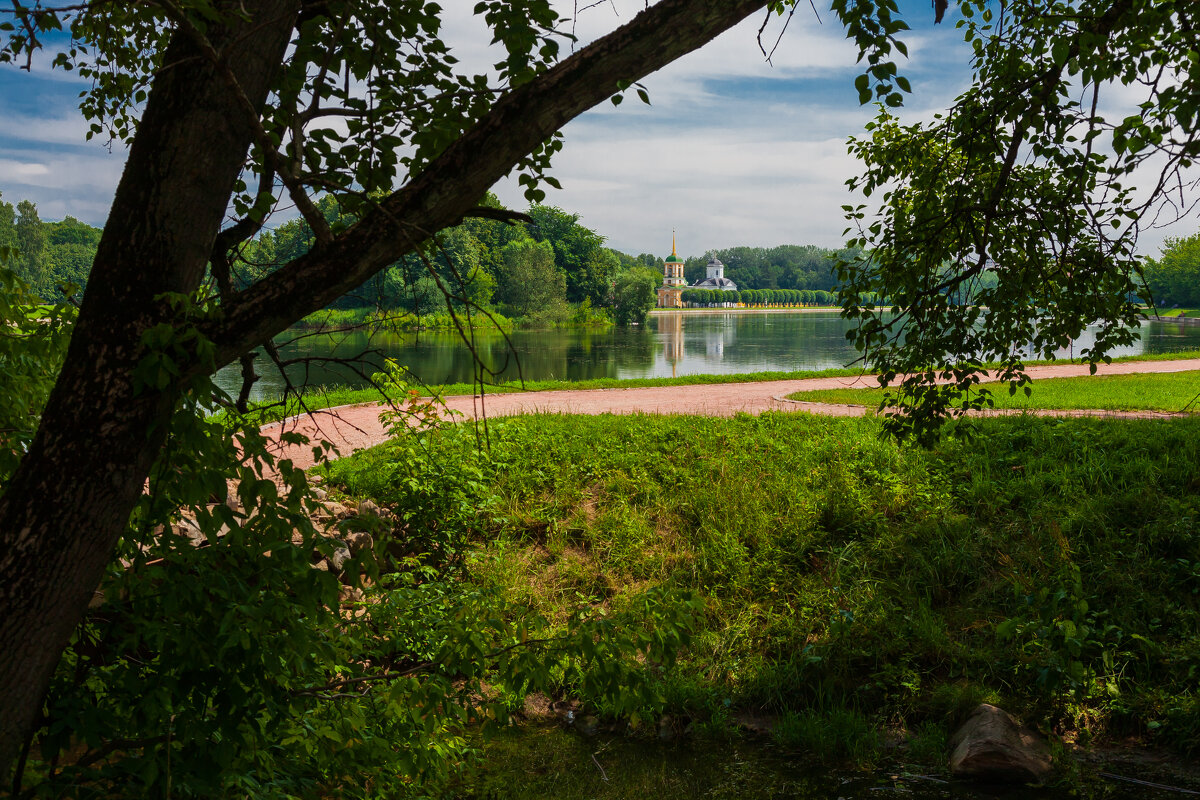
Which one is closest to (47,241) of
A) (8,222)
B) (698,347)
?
(8,222)

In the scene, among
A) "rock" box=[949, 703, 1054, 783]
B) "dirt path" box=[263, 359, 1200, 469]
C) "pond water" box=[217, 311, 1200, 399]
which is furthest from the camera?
"pond water" box=[217, 311, 1200, 399]

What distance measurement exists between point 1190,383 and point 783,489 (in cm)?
941

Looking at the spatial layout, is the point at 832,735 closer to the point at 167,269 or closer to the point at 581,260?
the point at 167,269

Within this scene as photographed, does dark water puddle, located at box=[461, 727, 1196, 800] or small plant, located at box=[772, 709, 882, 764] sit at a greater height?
small plant, located at box=[772, 709, 882, 764]

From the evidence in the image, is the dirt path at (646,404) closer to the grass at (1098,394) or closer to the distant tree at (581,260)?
the grass at (1098,394)

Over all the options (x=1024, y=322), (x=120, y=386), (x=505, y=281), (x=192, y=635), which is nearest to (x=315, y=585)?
(x=192, y=635)

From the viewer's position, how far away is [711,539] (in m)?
8.12

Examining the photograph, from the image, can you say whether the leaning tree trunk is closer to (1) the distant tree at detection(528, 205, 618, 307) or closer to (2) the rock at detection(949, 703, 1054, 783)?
(2) the rock at detection(949, 703, 1054, 783)

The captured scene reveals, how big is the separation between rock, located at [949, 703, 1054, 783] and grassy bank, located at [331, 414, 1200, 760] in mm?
259

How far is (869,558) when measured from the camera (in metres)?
7.70

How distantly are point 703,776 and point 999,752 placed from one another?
1946 mm

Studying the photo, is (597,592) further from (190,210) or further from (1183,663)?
(190,210)

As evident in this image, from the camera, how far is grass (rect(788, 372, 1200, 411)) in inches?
455

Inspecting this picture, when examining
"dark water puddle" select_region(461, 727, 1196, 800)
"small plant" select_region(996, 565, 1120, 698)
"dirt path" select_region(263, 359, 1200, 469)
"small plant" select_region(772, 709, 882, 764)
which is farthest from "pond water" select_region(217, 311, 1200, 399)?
"small plant" select_region(996, 565, 1120, 698)
